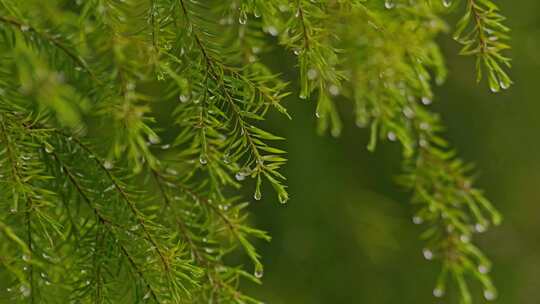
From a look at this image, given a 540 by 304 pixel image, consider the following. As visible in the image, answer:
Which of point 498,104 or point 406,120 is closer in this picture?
point 406,120

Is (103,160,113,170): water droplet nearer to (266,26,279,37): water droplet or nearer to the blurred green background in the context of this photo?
(266,26,279,37): water droplet

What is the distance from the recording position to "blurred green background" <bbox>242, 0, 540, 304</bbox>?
5.26 ft

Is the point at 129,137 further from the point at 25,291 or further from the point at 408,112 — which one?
the point at 408,112

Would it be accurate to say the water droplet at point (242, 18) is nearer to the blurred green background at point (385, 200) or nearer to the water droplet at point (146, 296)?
the water droplet at point (146, 296)

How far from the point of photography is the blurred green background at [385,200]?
1.60m

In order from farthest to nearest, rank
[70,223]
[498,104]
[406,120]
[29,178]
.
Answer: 1. [498,104]
2. [406,120]
3. [70,223]
4. [29,178]

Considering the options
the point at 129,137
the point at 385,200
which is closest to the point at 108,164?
the point at 129,137

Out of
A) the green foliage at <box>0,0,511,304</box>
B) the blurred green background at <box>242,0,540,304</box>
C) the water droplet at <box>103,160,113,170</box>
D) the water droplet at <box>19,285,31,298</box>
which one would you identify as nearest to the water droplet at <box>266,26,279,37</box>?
the green foliage at <box>0,0,511,304</box>

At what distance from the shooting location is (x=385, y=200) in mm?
1762

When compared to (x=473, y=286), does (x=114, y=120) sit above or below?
above

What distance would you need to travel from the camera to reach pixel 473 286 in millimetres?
2037

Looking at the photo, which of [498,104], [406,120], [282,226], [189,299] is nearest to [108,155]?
[189,299]

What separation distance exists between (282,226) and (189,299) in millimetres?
896

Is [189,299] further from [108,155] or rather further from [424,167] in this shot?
[424,167]
